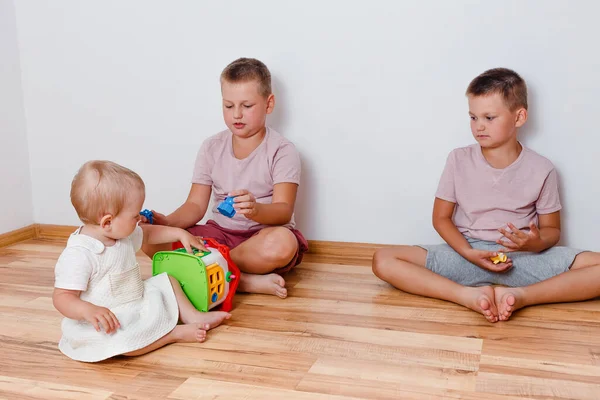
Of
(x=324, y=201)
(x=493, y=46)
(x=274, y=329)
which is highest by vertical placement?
(x=493, y=46)

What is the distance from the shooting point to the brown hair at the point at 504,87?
1645 millimetres

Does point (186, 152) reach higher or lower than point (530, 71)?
lower

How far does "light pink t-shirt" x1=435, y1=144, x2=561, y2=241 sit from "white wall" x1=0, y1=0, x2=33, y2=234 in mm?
1377

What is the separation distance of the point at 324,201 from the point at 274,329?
63cm

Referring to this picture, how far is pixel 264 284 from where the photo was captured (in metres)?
1.67

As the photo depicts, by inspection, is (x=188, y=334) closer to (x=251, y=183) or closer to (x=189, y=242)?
(x=189, y=242)

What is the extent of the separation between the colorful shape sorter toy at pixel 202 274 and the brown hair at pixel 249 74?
451mm

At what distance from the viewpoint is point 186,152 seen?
2.09 m

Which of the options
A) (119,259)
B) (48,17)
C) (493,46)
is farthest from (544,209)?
(48,17)

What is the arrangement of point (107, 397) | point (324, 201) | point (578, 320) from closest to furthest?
1. point (107, 397)
2. point (578, 320)
3. point (324, 201)

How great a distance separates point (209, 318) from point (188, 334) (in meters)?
0.09

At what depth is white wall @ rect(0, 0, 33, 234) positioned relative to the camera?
7.06 feet

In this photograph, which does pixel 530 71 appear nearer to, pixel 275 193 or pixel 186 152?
pixel 275 193

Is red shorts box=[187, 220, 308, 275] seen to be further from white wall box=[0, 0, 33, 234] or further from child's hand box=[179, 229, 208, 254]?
white wall box=[0, 0, 33, 234]
